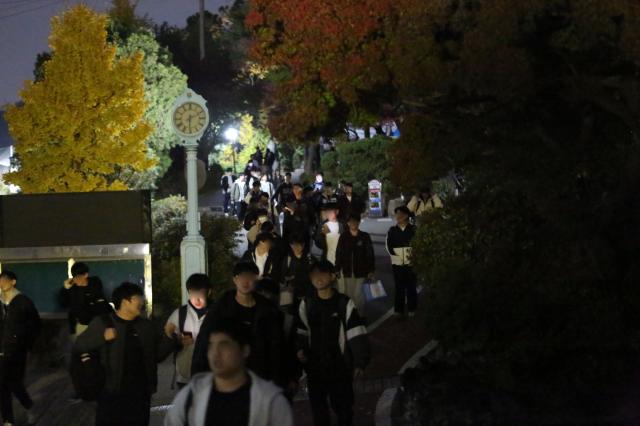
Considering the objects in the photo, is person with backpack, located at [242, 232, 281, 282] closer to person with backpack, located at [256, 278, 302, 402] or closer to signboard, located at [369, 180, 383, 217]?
person with backpack, located at [256, 278, 302, 402]

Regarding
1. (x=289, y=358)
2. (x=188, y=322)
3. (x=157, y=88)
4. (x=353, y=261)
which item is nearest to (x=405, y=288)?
(x=353, y=261)

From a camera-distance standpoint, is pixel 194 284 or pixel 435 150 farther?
pixel 435 150

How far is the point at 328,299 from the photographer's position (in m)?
7.70

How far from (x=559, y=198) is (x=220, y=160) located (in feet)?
125

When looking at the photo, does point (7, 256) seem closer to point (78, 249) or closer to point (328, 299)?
point (78, 249)

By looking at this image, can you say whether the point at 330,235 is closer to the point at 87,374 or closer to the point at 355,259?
the point at 355,259

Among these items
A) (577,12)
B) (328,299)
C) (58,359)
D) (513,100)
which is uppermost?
(577,12)

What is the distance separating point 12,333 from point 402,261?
6011mm

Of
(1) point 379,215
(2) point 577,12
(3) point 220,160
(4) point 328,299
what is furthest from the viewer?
(3) point 220,160

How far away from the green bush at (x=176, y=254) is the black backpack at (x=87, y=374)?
8.40 m

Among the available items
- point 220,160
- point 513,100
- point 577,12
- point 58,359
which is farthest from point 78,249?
point 220,160

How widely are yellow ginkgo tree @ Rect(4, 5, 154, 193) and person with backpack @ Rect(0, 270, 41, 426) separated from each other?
10.8 meters

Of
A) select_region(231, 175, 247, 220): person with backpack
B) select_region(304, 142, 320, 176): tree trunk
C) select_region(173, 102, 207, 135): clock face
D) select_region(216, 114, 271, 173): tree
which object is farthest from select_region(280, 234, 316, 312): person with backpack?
select_region(216, 114, 271, 173): tree

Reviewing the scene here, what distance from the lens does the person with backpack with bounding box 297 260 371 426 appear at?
760 cm
